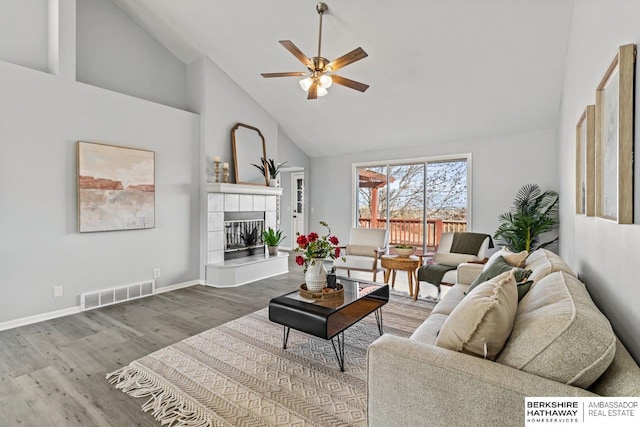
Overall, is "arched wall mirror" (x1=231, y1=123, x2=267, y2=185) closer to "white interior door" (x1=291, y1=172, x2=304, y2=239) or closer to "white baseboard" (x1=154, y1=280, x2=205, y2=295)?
"white baseboard" (x1=154, y1=280, x2=205, y2=295)

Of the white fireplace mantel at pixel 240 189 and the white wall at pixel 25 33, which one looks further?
the white fireplace mantel at pixel 240 189

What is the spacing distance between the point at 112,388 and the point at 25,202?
7.58 ft

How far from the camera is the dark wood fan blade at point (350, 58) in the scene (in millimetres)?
2900

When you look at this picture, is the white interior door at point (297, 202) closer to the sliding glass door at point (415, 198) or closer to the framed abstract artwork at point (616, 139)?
the sliding glass door at point (415, 198)

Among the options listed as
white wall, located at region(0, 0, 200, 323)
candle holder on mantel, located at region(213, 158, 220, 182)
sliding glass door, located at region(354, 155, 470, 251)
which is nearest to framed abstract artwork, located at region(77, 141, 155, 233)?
white wall, located at region(0, 0, 200, 323)

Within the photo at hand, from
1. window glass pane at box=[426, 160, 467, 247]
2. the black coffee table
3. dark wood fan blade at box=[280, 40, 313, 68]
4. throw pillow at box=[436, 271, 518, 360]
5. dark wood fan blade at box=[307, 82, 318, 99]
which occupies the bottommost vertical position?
the black coffee table

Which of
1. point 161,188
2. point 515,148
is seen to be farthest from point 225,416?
point 515,148

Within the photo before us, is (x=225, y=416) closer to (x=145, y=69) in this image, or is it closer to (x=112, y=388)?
(x=112, y=388)

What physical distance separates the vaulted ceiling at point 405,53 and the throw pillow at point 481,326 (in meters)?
3.17

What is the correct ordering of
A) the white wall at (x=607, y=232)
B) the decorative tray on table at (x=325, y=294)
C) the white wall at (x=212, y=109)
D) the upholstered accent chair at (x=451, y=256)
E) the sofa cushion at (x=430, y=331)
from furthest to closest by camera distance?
the white wall at (x=212, y=109) → the upholstered accent chair at (x=451, y=256) → the decorative tray on table at (x=325, y=294) → the sofa cushion at (x=430, y=331) → the white wall at (x=607, y=232)

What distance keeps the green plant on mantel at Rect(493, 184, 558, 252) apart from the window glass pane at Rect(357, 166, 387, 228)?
2214 mm

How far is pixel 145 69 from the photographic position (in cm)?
449

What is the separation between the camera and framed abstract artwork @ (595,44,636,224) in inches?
47.2

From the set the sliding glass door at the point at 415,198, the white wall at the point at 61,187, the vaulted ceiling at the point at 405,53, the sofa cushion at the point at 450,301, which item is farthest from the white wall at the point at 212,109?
the sofa cushion at the point at 450,301
